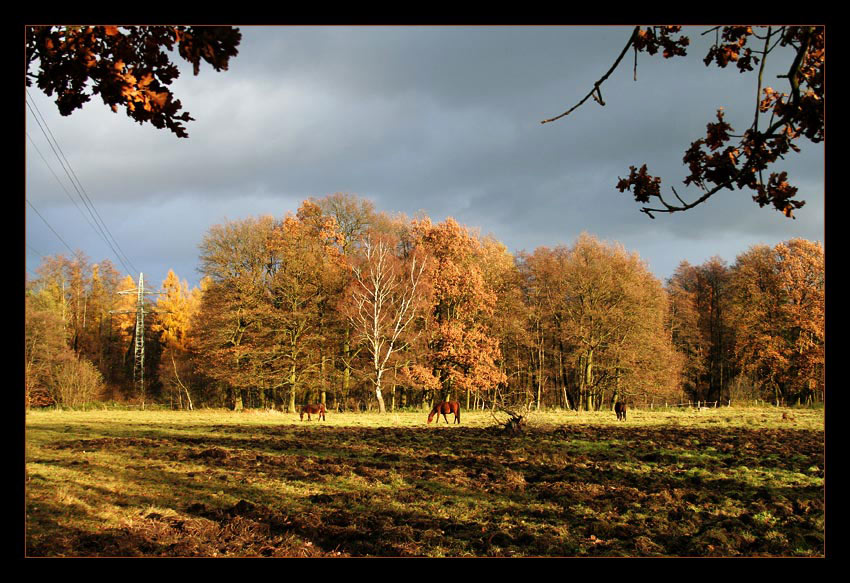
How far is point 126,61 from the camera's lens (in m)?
4.07

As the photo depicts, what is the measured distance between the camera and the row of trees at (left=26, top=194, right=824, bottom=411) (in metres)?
32.5

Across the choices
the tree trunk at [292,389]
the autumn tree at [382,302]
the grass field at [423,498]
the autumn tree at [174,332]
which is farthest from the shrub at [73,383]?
the autumn tree at [382,302]

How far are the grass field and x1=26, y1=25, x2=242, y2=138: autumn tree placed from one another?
4.47 metres

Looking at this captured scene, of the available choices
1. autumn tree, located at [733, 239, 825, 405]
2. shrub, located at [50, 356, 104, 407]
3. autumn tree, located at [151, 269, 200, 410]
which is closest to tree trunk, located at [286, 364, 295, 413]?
autumn tree, located at [151, 269, 200, 410]

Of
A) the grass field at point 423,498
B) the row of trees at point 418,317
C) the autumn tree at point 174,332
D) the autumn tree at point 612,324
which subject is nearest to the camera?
the grass field at point 423,498

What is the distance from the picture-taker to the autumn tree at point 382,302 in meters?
31.8

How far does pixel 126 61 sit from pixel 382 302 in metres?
27.8

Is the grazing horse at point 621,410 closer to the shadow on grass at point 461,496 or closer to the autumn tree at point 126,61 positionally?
the shadow on grass at point 461,496

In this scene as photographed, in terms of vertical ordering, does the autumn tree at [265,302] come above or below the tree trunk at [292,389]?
above

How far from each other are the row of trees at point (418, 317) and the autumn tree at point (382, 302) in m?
0.12

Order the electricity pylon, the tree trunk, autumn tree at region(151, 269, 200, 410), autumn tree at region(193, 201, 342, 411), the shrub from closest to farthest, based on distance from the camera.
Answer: the shrub < autumn tree at region(193, 201, 342, 411) < the tree trunk < the electricity pylon < autumn tree at region(151, 269, 200, 410)

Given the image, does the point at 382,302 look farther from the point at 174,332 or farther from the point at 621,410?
the point at 174,332

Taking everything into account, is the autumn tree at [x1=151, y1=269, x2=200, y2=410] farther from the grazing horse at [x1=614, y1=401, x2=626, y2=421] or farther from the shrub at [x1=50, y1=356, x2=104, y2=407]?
the grazing horse at [x1=614, y1=401, x2=626, y2=421]

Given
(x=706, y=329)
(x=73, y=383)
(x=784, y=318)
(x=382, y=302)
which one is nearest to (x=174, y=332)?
(x=73, y=383)
